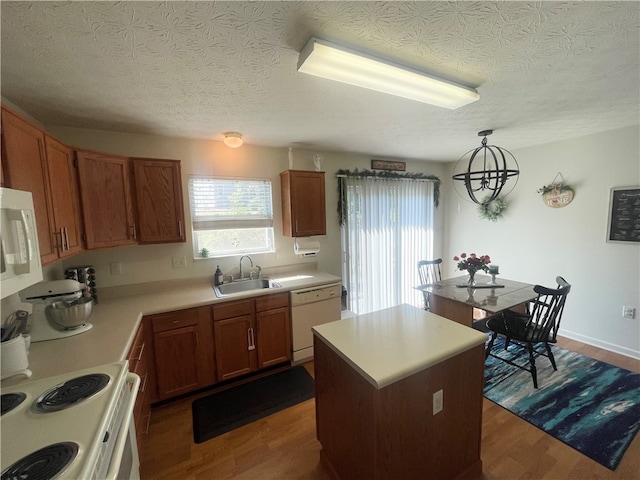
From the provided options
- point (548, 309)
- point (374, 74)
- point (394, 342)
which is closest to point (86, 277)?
point (394, 342)

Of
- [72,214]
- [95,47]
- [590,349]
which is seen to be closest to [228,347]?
[72,214]

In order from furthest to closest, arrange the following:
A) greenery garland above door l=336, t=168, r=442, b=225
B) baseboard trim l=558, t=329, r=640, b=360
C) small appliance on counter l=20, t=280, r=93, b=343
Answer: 1. greenery garland above door l=336, t=168, r=442, b=225
2. baseboard trim l=558, t=329, r=640, b=360
3. small appliance on counter l=20, t=280, r=93, b=343

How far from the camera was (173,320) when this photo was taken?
219 centimetres

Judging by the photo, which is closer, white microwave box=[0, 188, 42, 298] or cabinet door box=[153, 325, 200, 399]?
white microwave box=[0, 188, 42, 298]

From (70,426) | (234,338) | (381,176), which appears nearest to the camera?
(70,426)

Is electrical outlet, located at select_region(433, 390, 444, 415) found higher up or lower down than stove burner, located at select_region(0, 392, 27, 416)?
lower down

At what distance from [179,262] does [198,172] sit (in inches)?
37.8

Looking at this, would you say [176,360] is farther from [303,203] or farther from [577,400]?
[577,400]

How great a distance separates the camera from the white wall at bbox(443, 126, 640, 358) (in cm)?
278

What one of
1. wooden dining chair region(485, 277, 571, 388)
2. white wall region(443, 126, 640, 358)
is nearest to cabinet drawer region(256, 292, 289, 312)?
wooden dining chair region(485, 277, 571, 388)

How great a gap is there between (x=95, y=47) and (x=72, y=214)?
1.14 m

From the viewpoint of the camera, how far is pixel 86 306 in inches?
66.8

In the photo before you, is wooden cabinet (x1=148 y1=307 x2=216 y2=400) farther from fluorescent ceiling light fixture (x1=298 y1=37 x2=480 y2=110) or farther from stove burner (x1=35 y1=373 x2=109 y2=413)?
fluorescent ceiling light fixture (x1=298 y1=37 x2=480 y2=110)

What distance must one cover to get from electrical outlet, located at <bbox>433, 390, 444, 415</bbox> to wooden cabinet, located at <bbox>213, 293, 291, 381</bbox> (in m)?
1.64
